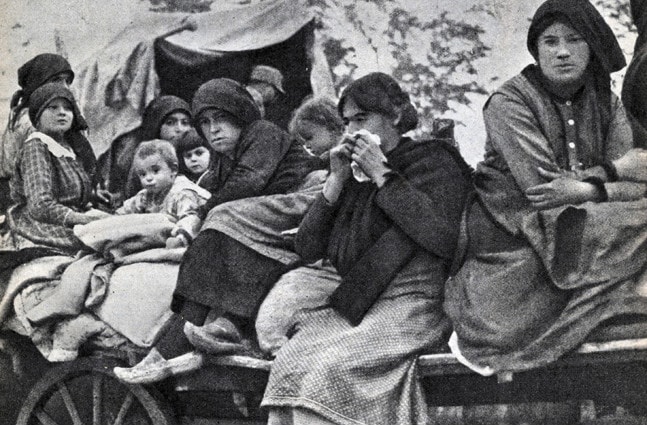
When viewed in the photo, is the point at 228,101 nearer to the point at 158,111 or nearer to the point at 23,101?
the point at 158,111

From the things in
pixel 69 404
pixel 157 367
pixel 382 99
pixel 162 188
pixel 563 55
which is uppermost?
pixel 563 55

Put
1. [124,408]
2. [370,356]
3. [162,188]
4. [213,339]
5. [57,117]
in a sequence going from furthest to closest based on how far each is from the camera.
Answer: [57,117], [162,188], [124,408], [213,339], [370,356]

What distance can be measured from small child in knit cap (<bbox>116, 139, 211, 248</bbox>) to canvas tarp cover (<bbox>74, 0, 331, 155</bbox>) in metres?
0.18

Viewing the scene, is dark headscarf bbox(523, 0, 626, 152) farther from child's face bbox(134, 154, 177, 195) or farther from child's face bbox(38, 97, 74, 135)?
child's face bbox(38, 97, 74, 135)

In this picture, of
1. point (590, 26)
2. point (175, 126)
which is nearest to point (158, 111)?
point (175, 126)

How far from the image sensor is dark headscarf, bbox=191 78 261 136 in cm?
535

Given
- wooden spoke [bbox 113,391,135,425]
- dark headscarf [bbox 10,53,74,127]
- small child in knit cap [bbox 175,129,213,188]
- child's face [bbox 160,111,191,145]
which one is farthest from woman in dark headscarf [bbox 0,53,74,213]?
wooden spoke [bbox 113,391,135,425]

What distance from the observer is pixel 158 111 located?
5.58 m

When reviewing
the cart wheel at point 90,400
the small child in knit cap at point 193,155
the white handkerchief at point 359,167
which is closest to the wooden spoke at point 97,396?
the cart wheel at point 90,400

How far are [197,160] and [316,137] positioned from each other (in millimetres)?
582

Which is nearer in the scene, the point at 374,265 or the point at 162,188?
the point at 374,265

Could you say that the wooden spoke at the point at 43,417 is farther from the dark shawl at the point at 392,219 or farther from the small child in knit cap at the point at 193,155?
the dark shawl at the point at 392,219

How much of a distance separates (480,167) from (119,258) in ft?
5.15

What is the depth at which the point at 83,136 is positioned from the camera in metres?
5.74
